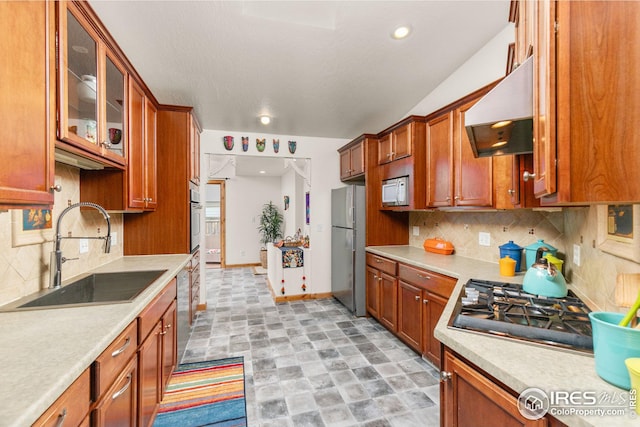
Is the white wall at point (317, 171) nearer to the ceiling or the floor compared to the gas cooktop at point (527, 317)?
nearer to the ceiling

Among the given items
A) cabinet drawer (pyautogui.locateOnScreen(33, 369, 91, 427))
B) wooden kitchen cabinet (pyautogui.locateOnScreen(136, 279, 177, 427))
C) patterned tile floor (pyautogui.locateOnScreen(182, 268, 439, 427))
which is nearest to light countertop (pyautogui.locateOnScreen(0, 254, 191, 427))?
cabinet drawer (pyautogui.locateOnScreen(33, 369, 91, 427))

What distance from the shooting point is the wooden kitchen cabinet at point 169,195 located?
275cm

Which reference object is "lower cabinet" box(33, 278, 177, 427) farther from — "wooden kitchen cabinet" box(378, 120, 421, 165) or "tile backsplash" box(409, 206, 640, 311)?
"wooden kitchen cabinet" box(378, 120, 421, 165)

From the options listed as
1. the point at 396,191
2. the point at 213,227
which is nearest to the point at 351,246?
the point at 396,191

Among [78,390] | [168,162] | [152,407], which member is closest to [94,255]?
[168,162]

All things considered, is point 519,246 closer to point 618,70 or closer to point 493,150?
point 493,150

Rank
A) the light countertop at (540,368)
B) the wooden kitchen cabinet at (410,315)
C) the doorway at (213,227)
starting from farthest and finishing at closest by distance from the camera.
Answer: the doorway at (213,227), the wooden kitchen cabinet at (410,315), the light countertop at (540,368)

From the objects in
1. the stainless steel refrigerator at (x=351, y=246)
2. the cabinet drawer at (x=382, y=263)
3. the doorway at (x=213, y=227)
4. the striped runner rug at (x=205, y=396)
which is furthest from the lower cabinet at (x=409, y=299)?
the doorway at (x=213, y=227)

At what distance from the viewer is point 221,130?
3996mm

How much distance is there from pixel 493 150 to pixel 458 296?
806 mm

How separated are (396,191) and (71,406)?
2.90 m

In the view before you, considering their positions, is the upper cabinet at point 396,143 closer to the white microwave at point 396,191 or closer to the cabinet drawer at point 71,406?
the white microwave at point 396,191

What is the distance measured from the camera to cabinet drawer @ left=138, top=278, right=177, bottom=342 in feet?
4.73

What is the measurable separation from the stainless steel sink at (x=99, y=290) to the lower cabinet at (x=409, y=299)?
2.10 meters
